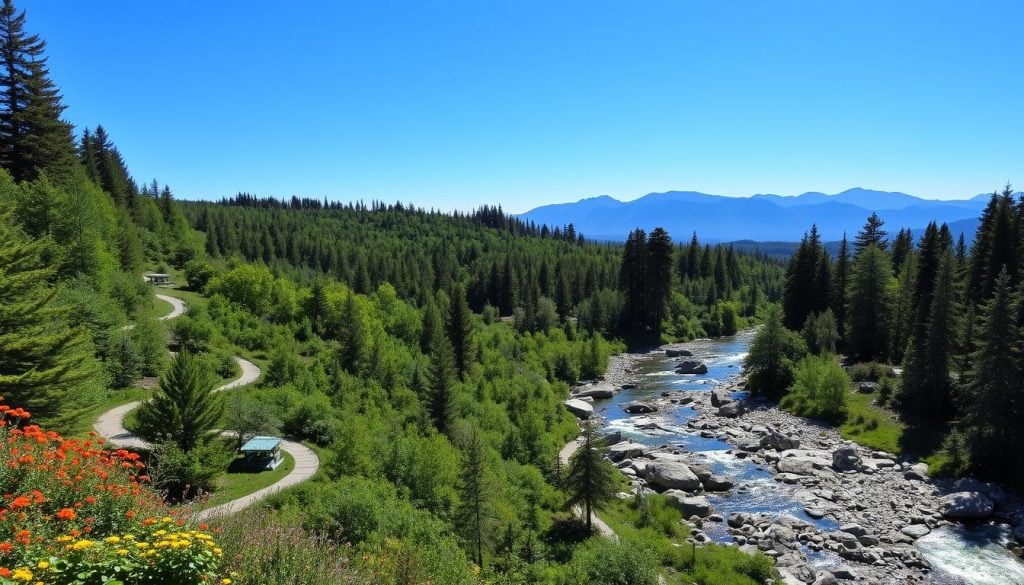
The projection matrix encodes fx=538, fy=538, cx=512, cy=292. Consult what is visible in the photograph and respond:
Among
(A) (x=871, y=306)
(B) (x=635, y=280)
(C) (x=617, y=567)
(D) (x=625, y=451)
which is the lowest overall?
(D) (x=625, y=451)

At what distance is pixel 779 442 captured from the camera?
4478 centimetres

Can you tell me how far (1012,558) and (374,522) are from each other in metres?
32.0

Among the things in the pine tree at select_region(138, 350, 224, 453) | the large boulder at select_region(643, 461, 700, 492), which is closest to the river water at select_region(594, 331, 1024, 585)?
the large boulder at select_region(643, 461, 700, 492)

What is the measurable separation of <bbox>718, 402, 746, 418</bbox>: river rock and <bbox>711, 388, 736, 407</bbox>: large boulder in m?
1.66

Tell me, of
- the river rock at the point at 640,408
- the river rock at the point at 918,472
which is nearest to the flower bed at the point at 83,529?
the river rock at the point at 918,472

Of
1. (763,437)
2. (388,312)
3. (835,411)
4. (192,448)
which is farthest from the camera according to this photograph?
(388,312)

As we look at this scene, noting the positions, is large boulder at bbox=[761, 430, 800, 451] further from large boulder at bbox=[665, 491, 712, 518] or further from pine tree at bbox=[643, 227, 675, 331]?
pine tree at bbox=[643, 227, 675, 331]

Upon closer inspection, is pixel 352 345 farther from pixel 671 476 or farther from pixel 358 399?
pixel 671 476

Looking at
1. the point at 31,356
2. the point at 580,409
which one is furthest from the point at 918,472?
the point at 31,356

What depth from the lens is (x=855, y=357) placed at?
6662cm

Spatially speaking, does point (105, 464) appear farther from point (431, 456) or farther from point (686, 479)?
point (686, 479)


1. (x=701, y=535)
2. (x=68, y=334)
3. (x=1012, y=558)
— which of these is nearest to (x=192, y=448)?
(x=68, y=334)

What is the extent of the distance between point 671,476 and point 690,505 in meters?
4.06

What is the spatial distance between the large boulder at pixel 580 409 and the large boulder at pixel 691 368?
70.3 ft
